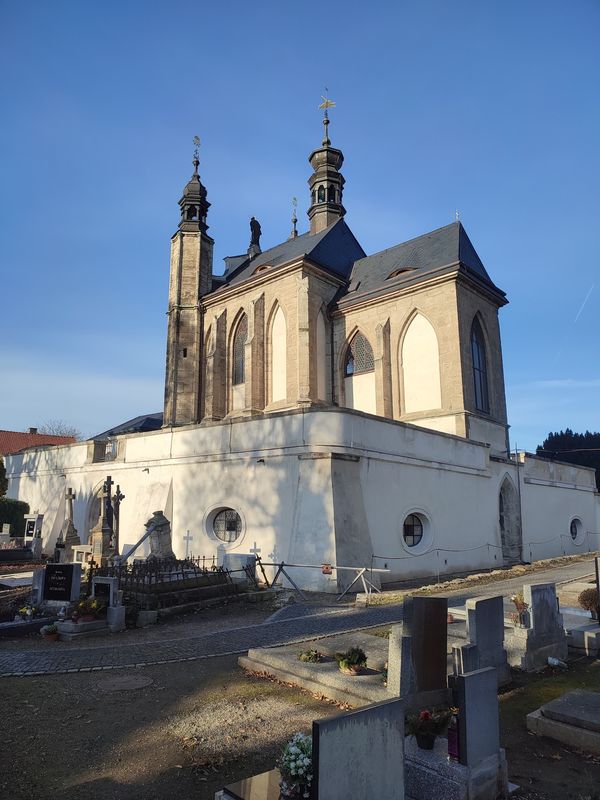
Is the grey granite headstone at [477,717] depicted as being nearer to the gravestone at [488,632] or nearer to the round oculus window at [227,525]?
the gravestone at [488,632]

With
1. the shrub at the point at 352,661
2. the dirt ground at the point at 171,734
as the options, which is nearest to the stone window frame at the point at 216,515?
the dirt ground at the point at 171,734

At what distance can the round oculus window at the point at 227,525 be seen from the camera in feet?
62.2

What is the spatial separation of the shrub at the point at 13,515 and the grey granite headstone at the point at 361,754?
93.4 feet

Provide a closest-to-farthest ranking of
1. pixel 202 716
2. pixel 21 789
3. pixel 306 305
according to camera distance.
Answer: pixel 21 789 → pixel 202 716 → pixel 306 305

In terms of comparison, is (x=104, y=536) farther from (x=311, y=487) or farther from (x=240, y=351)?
(x=240, y=351)

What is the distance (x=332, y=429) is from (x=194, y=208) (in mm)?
21612

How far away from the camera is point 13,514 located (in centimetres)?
2820

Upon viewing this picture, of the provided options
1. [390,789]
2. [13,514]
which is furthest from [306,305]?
[390,789]

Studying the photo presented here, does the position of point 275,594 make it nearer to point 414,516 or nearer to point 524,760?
point 414,516

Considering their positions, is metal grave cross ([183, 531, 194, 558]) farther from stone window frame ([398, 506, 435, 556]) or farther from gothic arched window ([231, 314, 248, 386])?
gothic arched window ([231, 314, 248, 386])

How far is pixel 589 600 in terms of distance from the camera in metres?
10.7

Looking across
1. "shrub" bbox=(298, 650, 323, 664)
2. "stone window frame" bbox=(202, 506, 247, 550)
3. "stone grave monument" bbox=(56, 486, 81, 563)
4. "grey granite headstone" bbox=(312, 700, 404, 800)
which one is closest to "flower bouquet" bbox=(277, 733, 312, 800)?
"grey granite headstone" bbox=(312, 700, 404, 800)

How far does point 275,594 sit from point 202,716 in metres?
9.15

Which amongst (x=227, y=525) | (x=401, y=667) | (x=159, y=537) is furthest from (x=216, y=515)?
(x=401, y=667)
